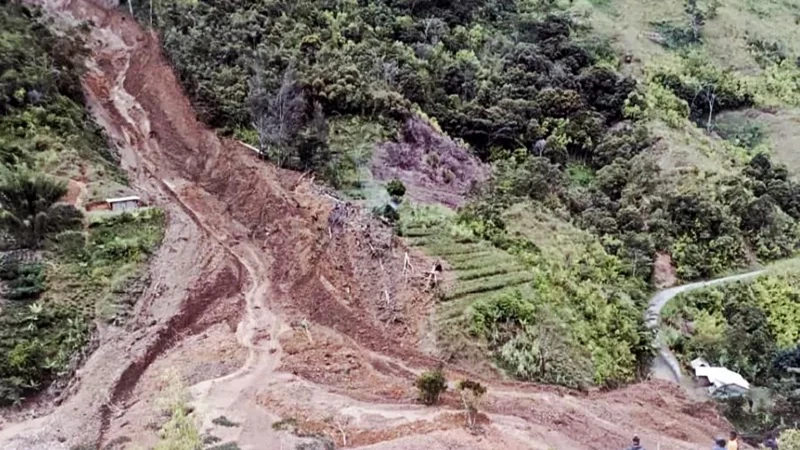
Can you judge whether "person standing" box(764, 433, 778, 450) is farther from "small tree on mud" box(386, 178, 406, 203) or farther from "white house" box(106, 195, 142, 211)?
"white house" box(106, 195, 142, 211)

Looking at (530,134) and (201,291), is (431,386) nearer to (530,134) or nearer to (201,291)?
(201,291)

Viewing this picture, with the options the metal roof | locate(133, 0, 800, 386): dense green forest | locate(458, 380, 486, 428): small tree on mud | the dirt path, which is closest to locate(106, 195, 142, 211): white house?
the metal roof

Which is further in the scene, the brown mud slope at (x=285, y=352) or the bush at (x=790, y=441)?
the brown mud slope at (x=285, y=352)

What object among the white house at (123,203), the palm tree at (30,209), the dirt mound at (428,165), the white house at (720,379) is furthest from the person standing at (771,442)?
the palm tree at (30,209)

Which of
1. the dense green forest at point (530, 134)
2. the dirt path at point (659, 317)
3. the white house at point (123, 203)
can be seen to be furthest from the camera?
the white house at point (123, 203)

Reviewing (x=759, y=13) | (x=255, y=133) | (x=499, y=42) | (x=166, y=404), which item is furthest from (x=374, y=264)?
(x=759, y=13)

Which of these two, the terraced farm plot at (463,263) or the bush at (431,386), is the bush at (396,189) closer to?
the terraced farm plot at (463,263)
